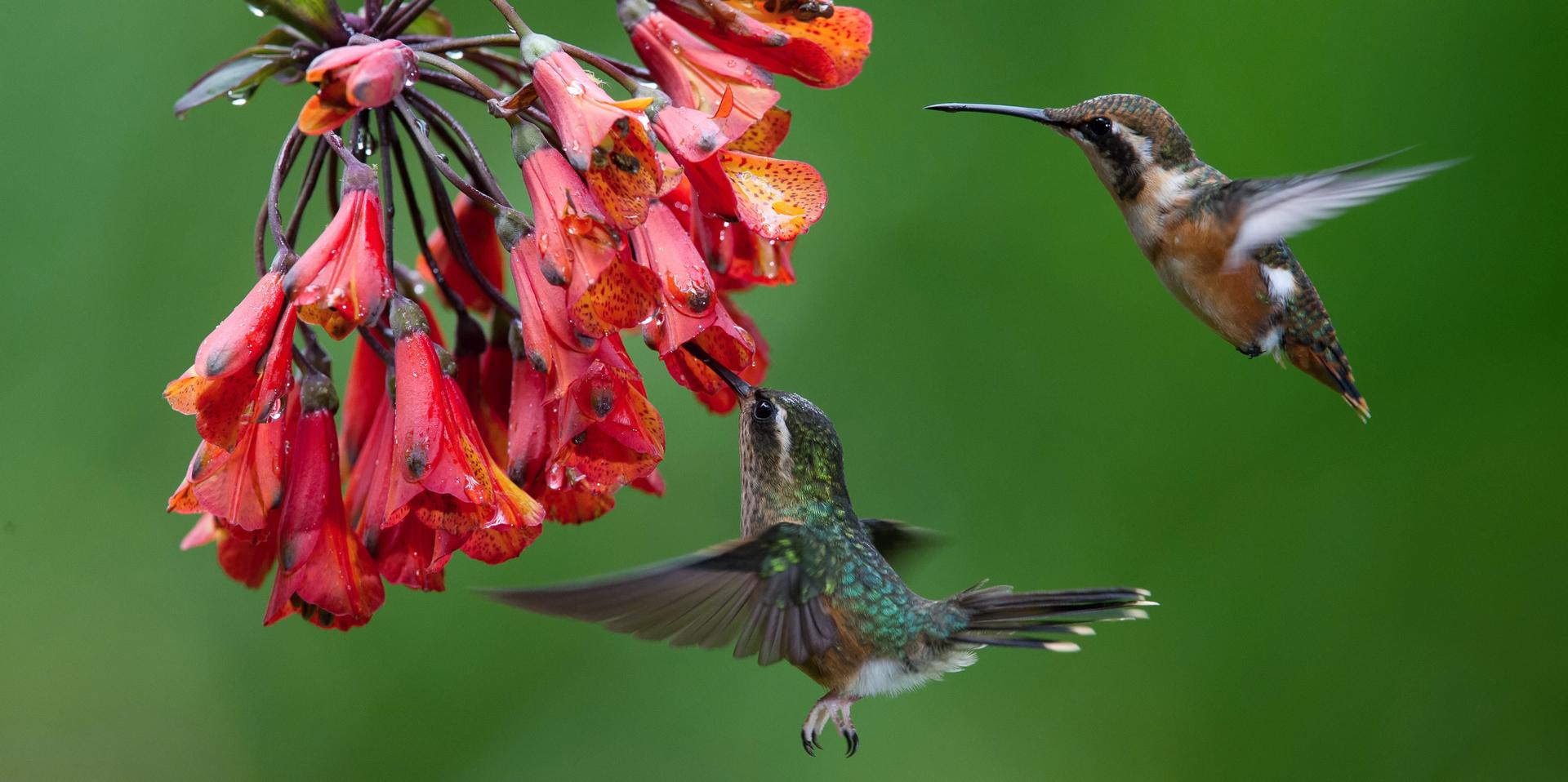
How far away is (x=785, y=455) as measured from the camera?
96.1 inches

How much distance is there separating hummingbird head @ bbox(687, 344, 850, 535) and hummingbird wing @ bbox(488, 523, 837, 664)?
107mm

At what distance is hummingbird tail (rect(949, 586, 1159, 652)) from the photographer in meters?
2.40

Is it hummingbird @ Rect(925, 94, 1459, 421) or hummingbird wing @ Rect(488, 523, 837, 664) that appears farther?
hummingbird @ Rect(925, 94, 1459, 421)

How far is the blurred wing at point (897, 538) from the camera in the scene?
279 centimetres

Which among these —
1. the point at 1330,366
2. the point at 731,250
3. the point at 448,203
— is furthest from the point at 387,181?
the point at 1330,366

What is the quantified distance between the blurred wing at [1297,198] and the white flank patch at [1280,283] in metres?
0.14

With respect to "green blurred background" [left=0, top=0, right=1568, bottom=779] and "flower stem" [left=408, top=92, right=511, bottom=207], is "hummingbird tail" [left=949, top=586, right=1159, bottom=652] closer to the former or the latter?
"flower stem" [left=408, top=92, right=511, bottom=207]

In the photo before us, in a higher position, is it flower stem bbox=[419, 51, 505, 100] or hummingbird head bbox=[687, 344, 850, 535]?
flower stem bbox=[419, 51, 505, 100]

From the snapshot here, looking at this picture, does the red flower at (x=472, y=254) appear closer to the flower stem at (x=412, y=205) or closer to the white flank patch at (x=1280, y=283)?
the flower stem at (x=412, y=205)

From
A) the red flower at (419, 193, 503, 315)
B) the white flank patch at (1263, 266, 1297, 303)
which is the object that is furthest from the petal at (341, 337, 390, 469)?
the white flank patch at (1263, 266, 1297, 303)

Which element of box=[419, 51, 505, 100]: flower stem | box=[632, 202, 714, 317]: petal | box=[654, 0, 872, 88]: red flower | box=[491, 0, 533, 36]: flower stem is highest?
box=[654, 0, 872, 88]: red flower

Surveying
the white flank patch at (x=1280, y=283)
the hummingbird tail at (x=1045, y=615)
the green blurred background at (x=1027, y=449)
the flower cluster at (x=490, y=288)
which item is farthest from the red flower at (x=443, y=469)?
the green blurred background at (x=1027, y=449)

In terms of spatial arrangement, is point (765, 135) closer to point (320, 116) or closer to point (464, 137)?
point (464, 137)

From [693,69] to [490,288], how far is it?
0.42m
